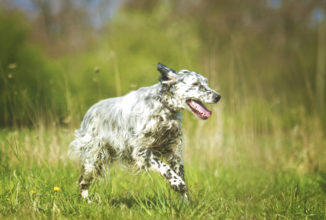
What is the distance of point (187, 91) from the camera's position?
3709 mm

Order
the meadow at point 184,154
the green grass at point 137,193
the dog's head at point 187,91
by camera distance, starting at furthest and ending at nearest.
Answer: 1. the dog's head at point 187,91
2. the meadow at point 184,154
3. the green grass at point 137,193

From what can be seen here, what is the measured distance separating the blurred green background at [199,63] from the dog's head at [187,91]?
143 cm

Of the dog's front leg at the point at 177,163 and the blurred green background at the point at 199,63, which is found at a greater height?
the blurred green background at the point at 199,63

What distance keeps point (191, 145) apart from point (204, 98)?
8.35ft

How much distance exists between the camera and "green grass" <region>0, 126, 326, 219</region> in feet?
11.1

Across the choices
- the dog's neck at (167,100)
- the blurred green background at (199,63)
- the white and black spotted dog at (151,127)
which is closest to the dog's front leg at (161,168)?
the white and black spotted dog at (151,127)

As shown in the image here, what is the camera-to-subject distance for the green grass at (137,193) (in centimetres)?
338

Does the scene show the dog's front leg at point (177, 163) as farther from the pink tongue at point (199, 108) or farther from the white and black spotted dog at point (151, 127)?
the pink tongue at point (199, 108)

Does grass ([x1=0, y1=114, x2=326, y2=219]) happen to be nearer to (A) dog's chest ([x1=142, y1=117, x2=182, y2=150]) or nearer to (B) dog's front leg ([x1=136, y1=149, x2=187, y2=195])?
(B) dog's front leg ([x1=136, y1=149, x2=187, y2=195])

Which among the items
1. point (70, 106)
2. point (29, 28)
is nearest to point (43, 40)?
point (29, 28)

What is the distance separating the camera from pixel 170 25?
23781 millimetres

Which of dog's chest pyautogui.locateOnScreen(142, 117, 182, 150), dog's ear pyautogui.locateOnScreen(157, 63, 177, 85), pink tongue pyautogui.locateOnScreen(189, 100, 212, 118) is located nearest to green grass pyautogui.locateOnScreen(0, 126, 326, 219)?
dog's chest pyautogui.locateOnScreen(142, 117, 182, 150)

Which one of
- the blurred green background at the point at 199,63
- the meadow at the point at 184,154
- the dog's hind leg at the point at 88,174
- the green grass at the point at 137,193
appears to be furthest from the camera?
the blurred green background at the point at 199,63

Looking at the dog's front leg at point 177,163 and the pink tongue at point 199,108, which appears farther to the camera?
the dog's front leg at point 177,163
